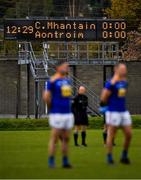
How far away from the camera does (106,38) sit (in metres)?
46.6

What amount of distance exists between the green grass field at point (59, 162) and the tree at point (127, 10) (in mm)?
43549

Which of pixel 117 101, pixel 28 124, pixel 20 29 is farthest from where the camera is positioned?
pixel 20 29

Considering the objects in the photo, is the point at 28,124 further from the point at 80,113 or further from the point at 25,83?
the point at 25,83

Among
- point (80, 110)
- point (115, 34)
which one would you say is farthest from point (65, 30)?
point (80, 110)

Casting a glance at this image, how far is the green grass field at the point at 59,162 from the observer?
1767cm

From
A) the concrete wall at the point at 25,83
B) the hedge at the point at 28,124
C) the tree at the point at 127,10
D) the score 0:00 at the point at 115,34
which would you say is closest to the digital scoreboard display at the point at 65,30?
the score 0:00 at the point at 115,34

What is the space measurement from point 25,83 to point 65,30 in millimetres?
11193

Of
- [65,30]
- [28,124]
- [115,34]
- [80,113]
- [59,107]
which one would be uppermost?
[65,30]

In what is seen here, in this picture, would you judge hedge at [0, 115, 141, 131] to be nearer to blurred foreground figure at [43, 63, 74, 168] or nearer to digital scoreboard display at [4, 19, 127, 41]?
digital scoreboard display at [4, 19, 127, 41]

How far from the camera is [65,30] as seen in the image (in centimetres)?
4625

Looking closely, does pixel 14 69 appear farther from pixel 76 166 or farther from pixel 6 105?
pixel 76 166

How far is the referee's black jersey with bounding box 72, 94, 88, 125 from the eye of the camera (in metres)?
27.0

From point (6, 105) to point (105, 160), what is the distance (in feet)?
120

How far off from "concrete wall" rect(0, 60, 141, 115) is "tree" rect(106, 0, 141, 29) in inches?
556
